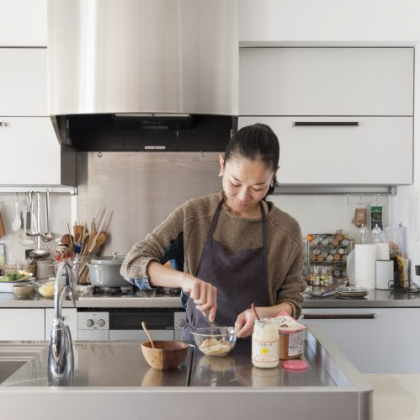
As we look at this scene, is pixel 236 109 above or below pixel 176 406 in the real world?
above

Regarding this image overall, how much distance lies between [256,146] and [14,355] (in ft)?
3.33

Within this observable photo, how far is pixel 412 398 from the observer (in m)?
1.74

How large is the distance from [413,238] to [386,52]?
3.49 feet

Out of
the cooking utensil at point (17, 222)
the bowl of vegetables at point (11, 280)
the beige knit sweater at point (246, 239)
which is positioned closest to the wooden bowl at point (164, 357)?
the beige knit sweater at point (246, 239)

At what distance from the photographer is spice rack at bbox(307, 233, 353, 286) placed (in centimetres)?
383

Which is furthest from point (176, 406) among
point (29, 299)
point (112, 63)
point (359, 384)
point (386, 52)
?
point (386, 52)

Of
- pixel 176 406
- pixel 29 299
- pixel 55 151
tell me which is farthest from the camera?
pixel 55 151

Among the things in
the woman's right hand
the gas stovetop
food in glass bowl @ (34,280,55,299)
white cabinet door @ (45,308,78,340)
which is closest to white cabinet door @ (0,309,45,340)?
white cabinet door @ (45,308,78,340)

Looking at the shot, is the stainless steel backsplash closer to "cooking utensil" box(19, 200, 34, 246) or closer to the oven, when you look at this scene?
"cooking utensil" box(19, 200, 34, 246)

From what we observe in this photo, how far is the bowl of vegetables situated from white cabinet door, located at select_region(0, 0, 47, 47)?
1.30m

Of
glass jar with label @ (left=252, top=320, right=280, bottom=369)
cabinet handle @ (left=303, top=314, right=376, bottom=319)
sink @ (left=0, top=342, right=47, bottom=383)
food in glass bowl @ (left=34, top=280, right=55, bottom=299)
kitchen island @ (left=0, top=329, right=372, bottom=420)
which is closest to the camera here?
kitchen island @ (left=0, top=329, right=372, bottom=420)

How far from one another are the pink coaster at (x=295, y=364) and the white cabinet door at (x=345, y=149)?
76.0 inches

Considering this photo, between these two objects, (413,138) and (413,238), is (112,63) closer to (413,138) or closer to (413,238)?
(413,138)

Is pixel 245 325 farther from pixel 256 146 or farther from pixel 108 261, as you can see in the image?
pixel 108 261
